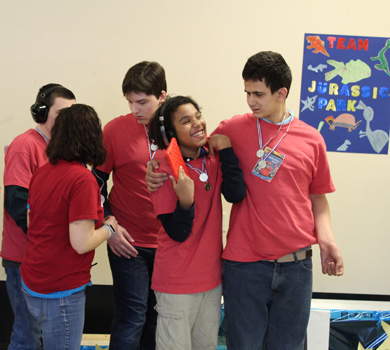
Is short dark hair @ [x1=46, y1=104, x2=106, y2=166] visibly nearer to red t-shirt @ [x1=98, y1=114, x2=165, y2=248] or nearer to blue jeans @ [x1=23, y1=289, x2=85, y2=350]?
red t-shirt @ [x1=98, y1=114, x2=165, y2=248]

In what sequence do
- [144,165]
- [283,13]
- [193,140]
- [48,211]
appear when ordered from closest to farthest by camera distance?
[48,211] < [193,140] < [144,165] < [283,13]

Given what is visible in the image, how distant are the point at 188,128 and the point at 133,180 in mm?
526

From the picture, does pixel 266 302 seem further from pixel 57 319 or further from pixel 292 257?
pixel 57 319

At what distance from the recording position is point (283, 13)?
2805 millimetres

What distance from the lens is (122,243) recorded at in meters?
2.04

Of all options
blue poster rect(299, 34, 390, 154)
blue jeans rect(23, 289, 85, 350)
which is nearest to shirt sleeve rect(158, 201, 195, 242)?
blue jeans rect(23, 289, 85, 350)

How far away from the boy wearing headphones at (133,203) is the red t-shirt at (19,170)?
0.30 meters

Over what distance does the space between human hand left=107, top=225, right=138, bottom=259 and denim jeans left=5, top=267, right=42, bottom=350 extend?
18.5 inches

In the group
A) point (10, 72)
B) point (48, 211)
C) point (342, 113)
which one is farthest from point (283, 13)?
point (48, 211)

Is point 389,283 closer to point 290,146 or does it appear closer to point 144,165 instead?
point 290,146

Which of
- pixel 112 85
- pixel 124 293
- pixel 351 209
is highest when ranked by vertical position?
pixel 112 85

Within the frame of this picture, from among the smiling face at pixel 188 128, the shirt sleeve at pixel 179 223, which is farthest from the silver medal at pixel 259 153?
the shirt sleeve at pixel 179 223

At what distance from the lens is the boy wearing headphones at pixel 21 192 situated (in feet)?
6.54

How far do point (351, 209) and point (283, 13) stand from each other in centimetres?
139
